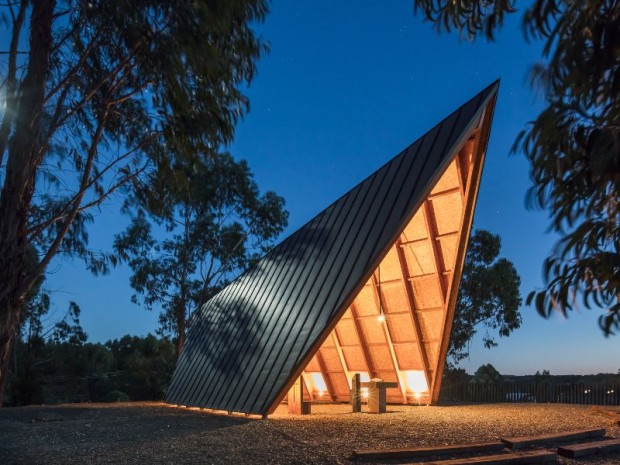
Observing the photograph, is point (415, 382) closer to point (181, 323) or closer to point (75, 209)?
point (75, 209)

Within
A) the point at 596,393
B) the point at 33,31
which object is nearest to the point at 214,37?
the point at 33,31

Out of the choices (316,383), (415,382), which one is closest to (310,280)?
(415,382)

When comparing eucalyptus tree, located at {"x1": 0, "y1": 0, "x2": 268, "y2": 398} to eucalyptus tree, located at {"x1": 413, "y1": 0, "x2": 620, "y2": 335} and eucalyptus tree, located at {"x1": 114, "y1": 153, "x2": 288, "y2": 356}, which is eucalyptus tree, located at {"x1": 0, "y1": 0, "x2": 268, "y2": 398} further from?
eucalyptus tree, located at {"x1": 114, "y1": 153, "x2": 288, "y2": 356}

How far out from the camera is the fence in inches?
567

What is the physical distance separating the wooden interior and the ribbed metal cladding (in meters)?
0.73

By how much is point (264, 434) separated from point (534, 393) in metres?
10.6

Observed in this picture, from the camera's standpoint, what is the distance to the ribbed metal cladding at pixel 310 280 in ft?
30.5

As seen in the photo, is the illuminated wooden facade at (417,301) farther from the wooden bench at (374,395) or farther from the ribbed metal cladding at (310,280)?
the wooden bench at (374,395)

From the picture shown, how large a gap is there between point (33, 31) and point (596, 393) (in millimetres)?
14578

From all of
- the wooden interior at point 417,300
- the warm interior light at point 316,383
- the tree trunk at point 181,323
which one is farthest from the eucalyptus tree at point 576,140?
the tree trunk at point 181,323

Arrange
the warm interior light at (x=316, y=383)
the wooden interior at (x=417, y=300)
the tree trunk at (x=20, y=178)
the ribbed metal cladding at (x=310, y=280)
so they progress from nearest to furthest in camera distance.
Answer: the tree trunk at (x=20, y=178) → the ribbed metal cladding at (x=310, y=280) → the wooden interior at (x=417, y=300) → the warm interior light at (x=316, y=383)

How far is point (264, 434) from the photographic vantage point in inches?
303

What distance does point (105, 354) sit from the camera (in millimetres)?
30250

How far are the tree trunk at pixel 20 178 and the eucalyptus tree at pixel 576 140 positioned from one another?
525 centimetres
